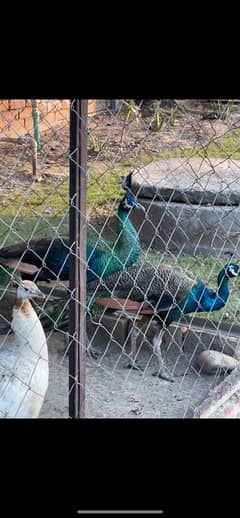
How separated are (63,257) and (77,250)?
69.0 inches

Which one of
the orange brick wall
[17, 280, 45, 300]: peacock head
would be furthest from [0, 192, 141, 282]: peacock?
the orange brick wall

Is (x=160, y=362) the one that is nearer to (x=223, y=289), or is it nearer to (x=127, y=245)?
(x=223, y=289)

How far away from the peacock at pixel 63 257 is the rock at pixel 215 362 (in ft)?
2.05

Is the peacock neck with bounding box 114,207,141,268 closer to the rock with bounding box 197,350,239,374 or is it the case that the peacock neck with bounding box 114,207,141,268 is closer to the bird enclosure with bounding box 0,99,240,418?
the bird enclosure with bounding box 0,99,240,418

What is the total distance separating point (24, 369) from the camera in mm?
2766

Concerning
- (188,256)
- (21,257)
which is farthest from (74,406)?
(188,256)

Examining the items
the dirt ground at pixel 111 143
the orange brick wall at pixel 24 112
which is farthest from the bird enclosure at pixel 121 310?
the orange brick wall at pixel 24 112

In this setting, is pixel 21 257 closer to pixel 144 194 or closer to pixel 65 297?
pixel 65 297

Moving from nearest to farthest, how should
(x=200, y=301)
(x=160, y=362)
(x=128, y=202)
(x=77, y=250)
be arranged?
1. (x=77, y=250)
2. (x=160, y=362)
3. (x=200, y=301)
4. (x=128, y=202)

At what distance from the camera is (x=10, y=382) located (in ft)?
8.83

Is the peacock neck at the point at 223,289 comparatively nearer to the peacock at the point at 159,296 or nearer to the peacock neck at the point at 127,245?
the peacock at the point at 159,296

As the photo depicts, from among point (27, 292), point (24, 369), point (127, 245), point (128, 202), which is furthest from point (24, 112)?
point (24, 369)

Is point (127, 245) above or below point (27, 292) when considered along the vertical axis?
above

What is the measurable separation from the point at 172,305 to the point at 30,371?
3.64 feet
